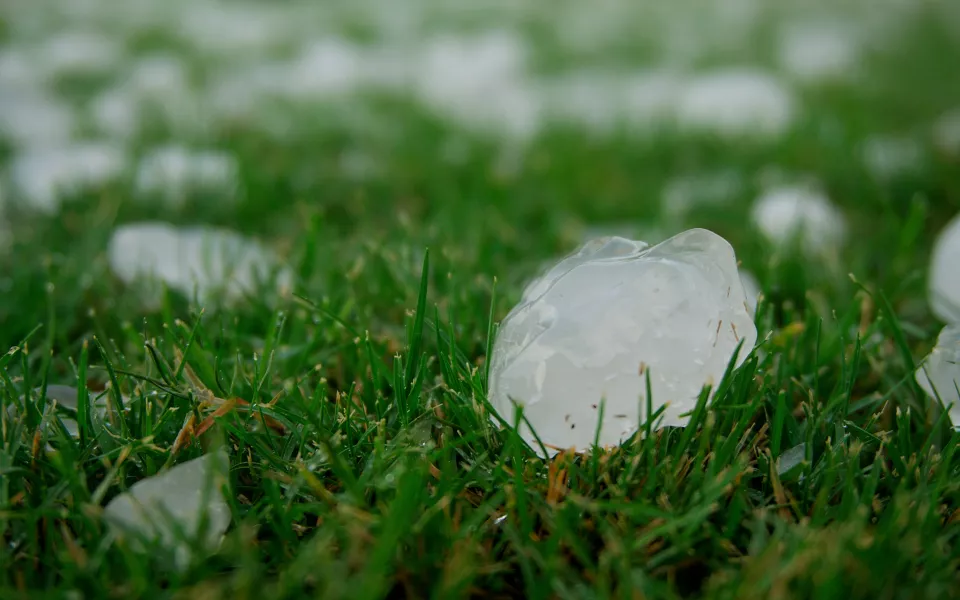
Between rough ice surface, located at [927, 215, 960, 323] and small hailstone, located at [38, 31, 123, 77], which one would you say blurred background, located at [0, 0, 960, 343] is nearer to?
small hailstone, located at [38, 31, 123, 77]

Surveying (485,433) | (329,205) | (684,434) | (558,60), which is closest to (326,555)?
(485,433)

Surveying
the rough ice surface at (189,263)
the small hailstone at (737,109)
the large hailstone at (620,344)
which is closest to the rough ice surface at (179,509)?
the large hailstone at (620,344)

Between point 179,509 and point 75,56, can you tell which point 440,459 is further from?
point 75,56

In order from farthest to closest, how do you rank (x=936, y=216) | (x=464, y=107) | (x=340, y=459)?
(x=464, y=107)
(x=936, y=216)
(x=340, y=459)

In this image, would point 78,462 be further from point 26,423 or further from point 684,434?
point 684,434

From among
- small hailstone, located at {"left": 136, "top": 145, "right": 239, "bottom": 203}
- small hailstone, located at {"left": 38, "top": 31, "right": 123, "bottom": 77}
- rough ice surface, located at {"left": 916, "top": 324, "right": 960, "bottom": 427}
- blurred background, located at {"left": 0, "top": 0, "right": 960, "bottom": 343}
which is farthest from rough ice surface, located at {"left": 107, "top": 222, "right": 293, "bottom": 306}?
small hailstone, located at {"left": 38, "top": 31, "right": 123, "bottom": 77}
